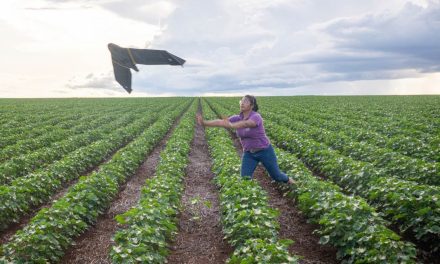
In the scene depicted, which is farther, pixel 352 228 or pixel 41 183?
pixel 41 183

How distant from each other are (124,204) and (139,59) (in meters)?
7.00

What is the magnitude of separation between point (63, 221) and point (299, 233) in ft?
14.5

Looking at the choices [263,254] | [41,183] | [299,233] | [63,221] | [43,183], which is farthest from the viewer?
[43,183]

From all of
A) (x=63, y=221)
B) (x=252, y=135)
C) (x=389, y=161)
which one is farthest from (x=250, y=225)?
(x=389, y=161)

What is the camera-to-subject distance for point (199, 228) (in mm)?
7977

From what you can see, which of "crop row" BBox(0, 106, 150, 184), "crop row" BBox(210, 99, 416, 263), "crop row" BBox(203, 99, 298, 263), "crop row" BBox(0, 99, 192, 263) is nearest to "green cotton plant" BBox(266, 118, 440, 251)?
"crop row" BBox(210, 99, 416, 263)

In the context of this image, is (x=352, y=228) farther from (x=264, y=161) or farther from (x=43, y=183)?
(x=43, y=183)

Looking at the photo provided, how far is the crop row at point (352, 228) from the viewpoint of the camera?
17.4ft

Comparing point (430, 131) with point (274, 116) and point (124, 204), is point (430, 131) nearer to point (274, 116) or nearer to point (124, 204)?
point (274, 116)

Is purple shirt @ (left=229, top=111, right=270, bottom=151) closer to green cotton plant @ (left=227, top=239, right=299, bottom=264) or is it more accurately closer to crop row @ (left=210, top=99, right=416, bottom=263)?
crop row @ (left=210, top=99, right=416, bottom=263)

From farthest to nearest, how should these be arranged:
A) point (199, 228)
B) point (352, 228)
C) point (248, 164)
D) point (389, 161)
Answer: point (389, 161), point (248, 164), point (199, 228), point (352, 228)

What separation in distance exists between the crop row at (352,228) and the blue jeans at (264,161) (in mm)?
671

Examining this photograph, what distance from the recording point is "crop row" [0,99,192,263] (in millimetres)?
5930

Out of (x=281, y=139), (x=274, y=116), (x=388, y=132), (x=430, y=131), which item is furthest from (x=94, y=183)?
(x=274, y=116)
